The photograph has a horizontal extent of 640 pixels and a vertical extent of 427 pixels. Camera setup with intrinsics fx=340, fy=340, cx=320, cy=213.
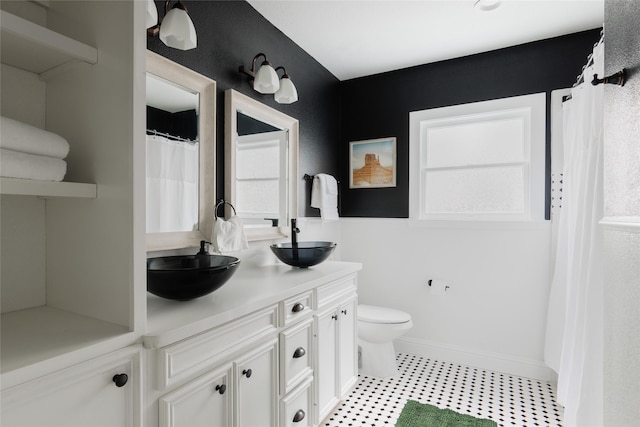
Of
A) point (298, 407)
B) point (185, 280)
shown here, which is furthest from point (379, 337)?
point (185, 280)

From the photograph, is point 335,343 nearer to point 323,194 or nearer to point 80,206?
point 323,194

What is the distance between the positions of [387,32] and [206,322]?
2.34m

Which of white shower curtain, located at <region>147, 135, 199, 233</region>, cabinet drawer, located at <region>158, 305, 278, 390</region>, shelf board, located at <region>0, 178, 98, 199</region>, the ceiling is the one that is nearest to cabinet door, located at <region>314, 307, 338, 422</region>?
cabinet drawer, located at <region>158, 305, 278, 390</region>

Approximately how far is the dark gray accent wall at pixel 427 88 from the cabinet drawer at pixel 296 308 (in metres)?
1.64

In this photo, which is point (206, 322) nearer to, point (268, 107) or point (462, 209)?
point (268, 107)

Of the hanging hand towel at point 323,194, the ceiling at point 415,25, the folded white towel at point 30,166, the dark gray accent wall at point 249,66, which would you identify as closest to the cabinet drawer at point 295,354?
the dark gray accent wall at point 249,66

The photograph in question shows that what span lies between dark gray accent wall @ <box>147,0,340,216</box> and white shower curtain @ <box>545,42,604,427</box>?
5.92ft

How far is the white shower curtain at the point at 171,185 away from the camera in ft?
5.11

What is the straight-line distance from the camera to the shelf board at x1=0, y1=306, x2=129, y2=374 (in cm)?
76

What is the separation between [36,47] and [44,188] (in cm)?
39

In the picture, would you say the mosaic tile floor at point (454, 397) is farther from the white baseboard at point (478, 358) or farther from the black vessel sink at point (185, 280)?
the black vessel sink at point (185, 280)

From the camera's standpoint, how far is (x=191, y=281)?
3.87 feet

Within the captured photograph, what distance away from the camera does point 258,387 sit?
1.40 m

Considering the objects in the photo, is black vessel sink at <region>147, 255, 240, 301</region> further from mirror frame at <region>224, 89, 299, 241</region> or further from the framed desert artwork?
the framed desert artwork
